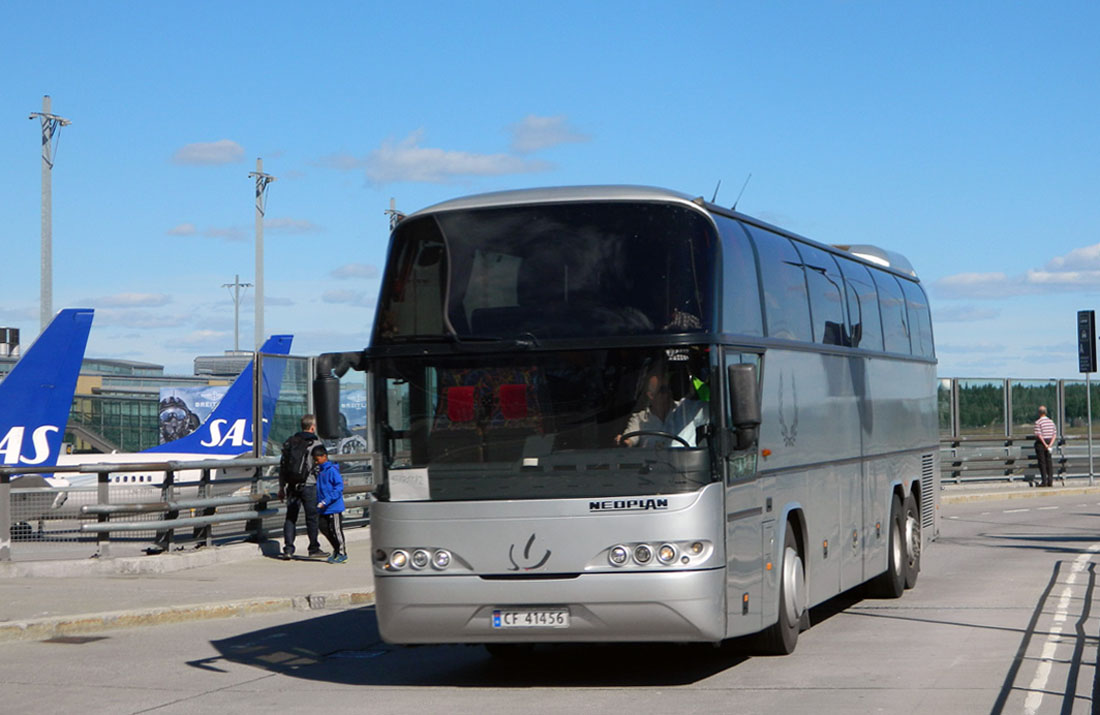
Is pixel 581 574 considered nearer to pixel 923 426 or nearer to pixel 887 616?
pixel 887 616

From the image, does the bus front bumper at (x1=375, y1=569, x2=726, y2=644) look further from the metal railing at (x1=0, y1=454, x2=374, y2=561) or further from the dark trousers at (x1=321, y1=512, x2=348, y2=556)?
the dark trousers at (x1=321, y1=512, x2=348, y2=556)

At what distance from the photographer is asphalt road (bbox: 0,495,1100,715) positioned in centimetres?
912

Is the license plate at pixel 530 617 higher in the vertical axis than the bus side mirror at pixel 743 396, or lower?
lower

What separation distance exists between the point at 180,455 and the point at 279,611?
849 inches

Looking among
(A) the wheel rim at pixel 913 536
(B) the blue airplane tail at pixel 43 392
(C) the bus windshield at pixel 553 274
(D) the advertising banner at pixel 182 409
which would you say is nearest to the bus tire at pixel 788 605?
(C) the bus windshield at pixel 553 274

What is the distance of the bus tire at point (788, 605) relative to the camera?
10.9 m

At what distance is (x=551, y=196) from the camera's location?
33.3ft

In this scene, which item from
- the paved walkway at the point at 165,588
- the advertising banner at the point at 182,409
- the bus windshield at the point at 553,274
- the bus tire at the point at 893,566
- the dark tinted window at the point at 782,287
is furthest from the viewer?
the advertising banner at the point at 182,409

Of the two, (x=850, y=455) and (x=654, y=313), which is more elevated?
(x=654, y=313)

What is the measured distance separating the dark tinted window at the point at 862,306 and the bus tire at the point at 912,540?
2.19 m

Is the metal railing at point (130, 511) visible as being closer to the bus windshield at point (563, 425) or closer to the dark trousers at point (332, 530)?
the dark trousers at point (332, 530)

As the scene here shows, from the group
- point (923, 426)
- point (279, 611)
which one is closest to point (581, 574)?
point (279, 611)

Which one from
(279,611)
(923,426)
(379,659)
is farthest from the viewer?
(923,426)

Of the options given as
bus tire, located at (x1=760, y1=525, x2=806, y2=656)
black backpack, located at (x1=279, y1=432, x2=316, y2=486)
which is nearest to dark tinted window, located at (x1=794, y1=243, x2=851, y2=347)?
bus tire, located at (x1=760, y1=525, x2=806, y2=656)
